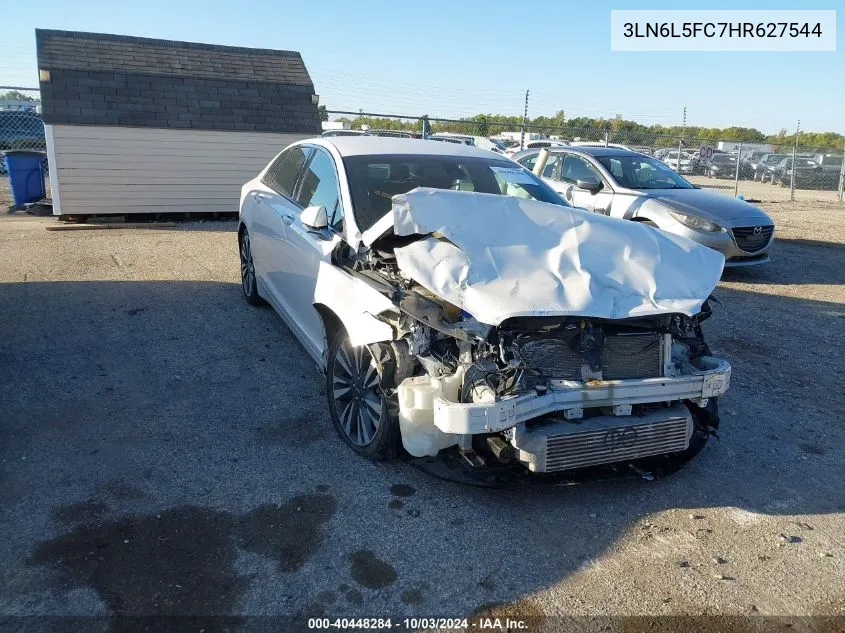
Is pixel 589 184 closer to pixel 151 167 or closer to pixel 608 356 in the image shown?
pixel 608 356

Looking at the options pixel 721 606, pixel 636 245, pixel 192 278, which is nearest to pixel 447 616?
pixel 721 606

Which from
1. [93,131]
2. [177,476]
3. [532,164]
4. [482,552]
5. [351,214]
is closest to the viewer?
[482,552]

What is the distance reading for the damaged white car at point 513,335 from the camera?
10.9ft

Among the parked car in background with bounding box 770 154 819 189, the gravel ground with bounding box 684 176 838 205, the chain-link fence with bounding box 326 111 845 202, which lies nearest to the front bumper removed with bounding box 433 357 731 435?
the chain-link fence with bounding box 326 111 845 202

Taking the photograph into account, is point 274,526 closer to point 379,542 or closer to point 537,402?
point 379,542

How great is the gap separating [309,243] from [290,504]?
1895mm

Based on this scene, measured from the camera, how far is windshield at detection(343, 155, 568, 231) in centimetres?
464

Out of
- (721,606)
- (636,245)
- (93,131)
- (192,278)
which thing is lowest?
(721,606)

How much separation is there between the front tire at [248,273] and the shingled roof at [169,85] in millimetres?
6816

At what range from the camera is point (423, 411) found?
3.36 metres

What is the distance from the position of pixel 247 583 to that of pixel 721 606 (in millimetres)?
2029

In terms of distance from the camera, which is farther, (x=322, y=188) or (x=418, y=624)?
(x=322, y=188)

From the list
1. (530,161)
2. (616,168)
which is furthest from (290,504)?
(530,161)

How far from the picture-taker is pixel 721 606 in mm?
2912
